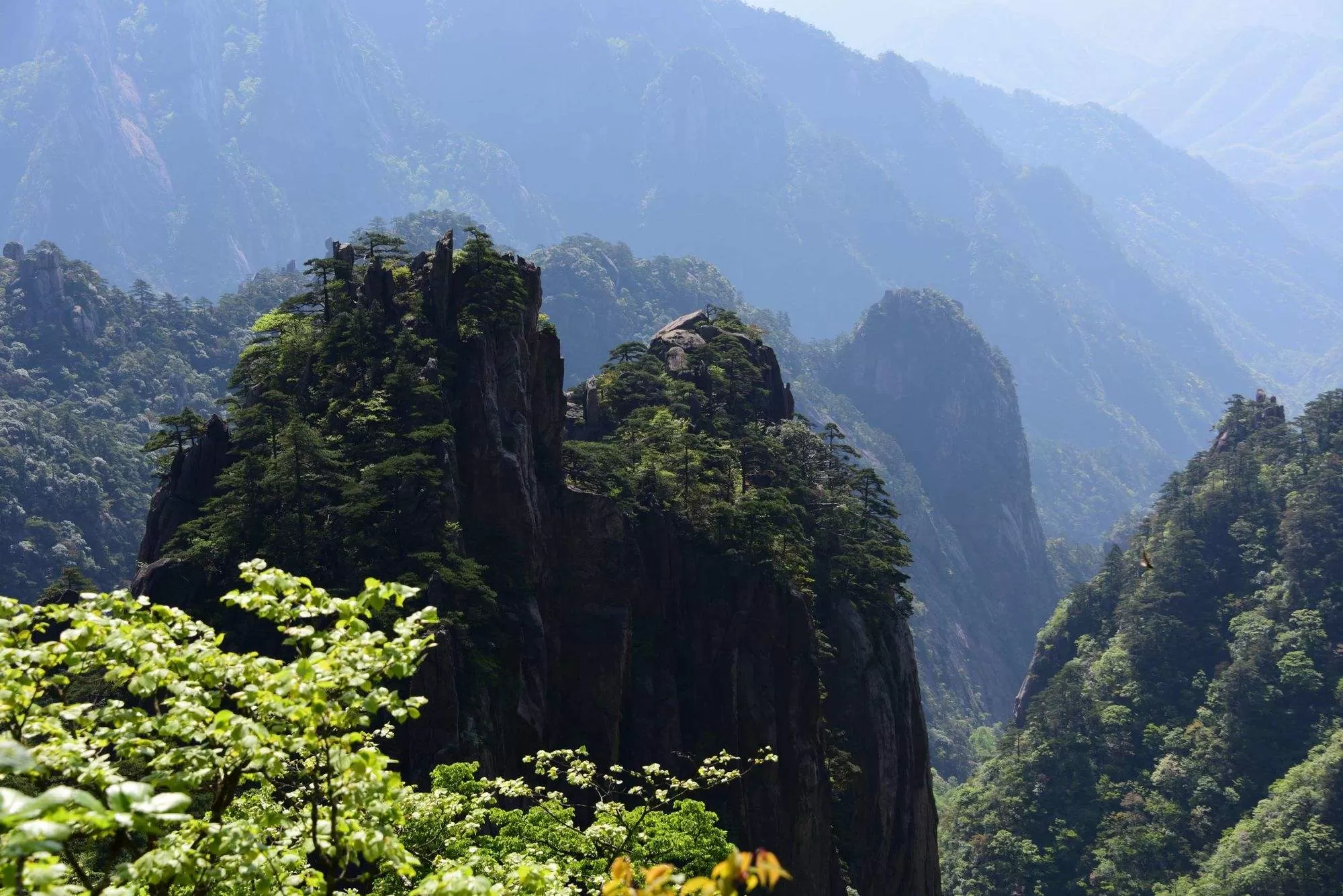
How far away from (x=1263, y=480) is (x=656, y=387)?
93868mm

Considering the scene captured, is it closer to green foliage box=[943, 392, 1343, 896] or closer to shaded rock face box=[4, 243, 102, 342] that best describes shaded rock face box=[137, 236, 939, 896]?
green foliage box=[943, 392, 1343, 896]

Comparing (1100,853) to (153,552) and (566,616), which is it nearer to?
(566,616)

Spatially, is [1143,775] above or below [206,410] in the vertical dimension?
below

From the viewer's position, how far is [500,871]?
17.0m

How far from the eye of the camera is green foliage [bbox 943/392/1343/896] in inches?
3519

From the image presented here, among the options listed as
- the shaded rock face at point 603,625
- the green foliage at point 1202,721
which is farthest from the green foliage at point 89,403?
the green foliage at point 1202,721

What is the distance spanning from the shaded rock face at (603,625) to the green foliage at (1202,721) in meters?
50.4

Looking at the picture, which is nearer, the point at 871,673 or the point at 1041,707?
the point at 871,673

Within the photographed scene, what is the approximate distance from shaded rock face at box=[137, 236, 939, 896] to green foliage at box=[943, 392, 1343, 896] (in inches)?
1983

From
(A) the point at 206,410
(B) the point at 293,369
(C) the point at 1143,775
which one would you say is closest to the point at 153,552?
(B) the point at 293,369

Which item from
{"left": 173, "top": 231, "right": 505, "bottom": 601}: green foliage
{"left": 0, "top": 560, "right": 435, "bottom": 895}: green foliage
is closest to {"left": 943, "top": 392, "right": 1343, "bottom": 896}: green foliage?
{"left": 173, "top": 231, "right": 505, "bottom": 601}: green foliage

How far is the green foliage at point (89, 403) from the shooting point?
338 ft

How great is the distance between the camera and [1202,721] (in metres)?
104

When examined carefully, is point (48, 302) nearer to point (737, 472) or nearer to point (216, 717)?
point (737, 472)
